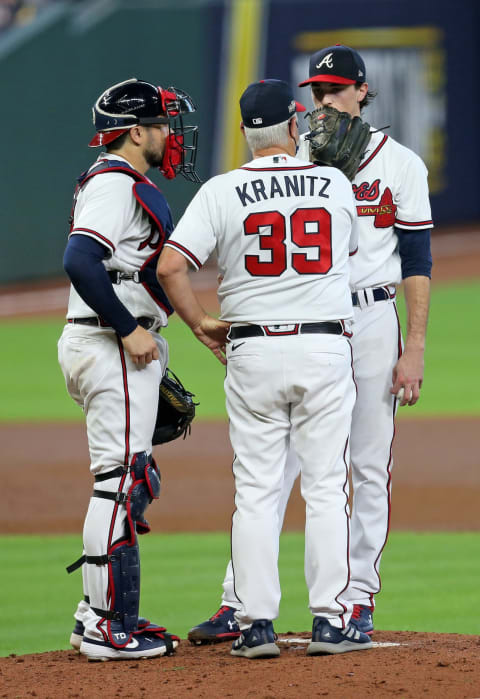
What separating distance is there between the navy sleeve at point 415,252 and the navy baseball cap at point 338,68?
598 mm

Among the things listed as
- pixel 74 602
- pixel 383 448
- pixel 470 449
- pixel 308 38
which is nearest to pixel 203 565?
pixel 74 602

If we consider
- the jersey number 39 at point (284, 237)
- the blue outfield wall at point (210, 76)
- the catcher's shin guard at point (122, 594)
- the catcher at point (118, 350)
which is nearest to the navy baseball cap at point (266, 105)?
the jersey number 39 at point (284, 237)

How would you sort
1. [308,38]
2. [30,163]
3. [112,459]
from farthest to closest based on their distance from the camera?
[308,38] < [30,163] < [112,459]

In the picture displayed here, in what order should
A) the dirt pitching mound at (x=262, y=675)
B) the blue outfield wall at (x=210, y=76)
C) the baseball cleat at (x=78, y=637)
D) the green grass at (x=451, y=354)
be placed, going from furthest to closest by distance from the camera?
the blue outfield wall at (x=210, y=76), the green grass at (x=451, y=354), the baseball cleat at (x=78, y=637), the dirt pitching mound at (x=262, y=675)

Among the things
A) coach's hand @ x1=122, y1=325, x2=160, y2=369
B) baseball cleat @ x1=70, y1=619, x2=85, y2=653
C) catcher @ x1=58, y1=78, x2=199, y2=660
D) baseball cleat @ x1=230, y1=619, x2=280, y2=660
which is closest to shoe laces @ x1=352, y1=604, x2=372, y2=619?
baseball cleat @ x1=230, y1=619, x2=280, y2=660

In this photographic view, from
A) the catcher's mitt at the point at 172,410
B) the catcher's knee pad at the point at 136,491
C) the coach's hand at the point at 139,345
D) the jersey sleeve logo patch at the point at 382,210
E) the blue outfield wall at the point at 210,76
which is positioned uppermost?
the blue outfield wall at the point at 210,76

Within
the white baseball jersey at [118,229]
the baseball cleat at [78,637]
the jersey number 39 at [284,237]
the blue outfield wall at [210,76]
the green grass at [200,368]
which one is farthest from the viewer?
the blue outfield wall at [210,76]

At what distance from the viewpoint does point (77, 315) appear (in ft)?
13.5

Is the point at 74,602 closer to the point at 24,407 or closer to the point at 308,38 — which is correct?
the point at 24,407

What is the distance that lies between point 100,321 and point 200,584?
218 cm

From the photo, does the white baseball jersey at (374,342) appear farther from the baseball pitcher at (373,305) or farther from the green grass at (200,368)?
the green grass at (200,368)

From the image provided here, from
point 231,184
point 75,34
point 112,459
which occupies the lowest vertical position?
point 112,459

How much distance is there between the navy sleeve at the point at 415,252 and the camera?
4355 millimetres

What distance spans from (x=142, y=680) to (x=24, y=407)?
8.36m
